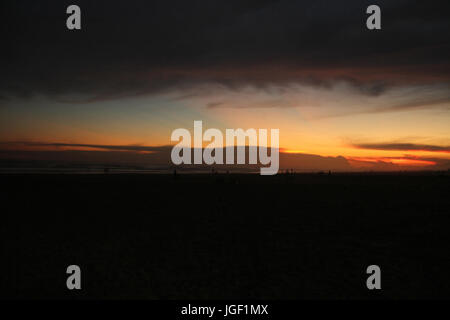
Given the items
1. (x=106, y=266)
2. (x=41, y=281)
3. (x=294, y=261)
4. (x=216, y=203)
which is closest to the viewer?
(x=41, y=281)

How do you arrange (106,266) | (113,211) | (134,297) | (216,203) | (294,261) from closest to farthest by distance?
(134,297) < (106,266) < (294,261) < (113,211) < (216,203)

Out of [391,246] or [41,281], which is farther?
[391,246]

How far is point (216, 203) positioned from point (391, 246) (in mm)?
12309

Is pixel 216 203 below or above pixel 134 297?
above

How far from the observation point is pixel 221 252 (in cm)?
1130

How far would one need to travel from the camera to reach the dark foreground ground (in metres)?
8.38

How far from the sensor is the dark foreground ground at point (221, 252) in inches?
330

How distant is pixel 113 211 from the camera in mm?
18859

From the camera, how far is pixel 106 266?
9.76 m
